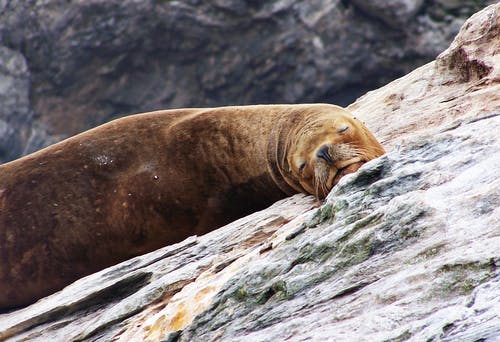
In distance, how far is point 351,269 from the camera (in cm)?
449

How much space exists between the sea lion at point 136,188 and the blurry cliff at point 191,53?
→ 13.4m

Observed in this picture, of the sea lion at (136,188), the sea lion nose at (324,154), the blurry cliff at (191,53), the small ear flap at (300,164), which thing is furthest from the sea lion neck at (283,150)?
the blurry cliff at (191,53)

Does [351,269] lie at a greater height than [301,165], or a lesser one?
lesser

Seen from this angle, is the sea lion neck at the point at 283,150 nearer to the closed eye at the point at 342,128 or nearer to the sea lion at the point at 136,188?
Answer: the sea lion at the point at 136,188

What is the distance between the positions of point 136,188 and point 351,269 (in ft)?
11.2

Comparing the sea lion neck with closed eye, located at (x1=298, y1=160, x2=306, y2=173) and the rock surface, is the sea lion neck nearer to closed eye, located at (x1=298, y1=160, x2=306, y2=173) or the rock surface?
closed eye, located at (x1=298, y1=160, x2=306, y2=173)

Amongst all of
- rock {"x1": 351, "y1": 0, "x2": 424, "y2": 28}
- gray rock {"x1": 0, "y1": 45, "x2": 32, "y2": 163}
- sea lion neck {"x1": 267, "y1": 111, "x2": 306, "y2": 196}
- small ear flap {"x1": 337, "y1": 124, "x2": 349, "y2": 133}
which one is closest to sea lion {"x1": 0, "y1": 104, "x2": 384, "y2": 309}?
sea lion neck {"x1": 267, "y1": 111, "x2": 306, "y2": 196}

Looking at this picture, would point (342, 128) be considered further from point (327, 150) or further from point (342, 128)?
point (327, 150)

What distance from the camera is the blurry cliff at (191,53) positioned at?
68.5 ft

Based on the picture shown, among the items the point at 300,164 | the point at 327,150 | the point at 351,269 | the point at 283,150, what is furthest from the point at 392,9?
the point at 351,269

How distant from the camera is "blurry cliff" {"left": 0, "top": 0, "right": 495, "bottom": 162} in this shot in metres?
20.9

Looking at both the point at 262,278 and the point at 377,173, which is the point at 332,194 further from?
the point at 262,278

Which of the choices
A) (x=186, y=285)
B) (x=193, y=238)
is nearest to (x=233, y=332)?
(x=186, y=285)

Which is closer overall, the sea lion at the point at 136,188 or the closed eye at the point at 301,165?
the closed eye at the point at 301,165
